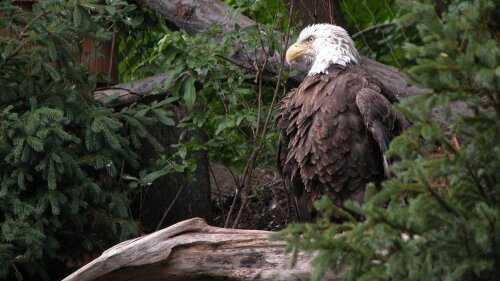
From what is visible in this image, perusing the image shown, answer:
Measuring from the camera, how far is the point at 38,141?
4.88m

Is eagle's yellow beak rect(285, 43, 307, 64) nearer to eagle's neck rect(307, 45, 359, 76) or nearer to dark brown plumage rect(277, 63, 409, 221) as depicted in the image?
eagle's neck rect(307, 45, 359, 76)

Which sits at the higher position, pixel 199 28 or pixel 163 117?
pixel 199 28

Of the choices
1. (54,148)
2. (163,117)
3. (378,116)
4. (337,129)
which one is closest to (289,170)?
(337,129)

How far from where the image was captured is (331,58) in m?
5.20

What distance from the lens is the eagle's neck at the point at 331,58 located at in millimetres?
5152

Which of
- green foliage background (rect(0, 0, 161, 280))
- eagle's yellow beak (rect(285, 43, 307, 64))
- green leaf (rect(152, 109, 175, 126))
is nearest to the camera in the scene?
green foliage background (rect(0, 0, 161, 280))

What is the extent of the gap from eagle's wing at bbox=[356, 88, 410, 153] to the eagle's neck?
1.41ft

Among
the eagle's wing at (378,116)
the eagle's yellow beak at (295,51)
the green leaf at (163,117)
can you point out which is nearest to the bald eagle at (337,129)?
the eagle's wing at (378,116)

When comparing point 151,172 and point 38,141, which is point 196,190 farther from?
point 38,141

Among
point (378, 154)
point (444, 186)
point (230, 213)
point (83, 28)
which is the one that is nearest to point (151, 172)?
point (230, 213)

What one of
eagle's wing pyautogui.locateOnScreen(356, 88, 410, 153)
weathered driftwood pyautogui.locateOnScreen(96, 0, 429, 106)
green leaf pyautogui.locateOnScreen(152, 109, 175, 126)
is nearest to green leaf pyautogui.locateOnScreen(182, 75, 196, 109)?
green leaf pyautogui.locateOnScreen(152, 109, 175, 126)

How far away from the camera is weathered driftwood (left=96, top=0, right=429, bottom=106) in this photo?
5.79 m

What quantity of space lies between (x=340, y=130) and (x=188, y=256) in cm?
115

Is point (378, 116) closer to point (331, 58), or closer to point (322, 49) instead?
point (331, 58)
